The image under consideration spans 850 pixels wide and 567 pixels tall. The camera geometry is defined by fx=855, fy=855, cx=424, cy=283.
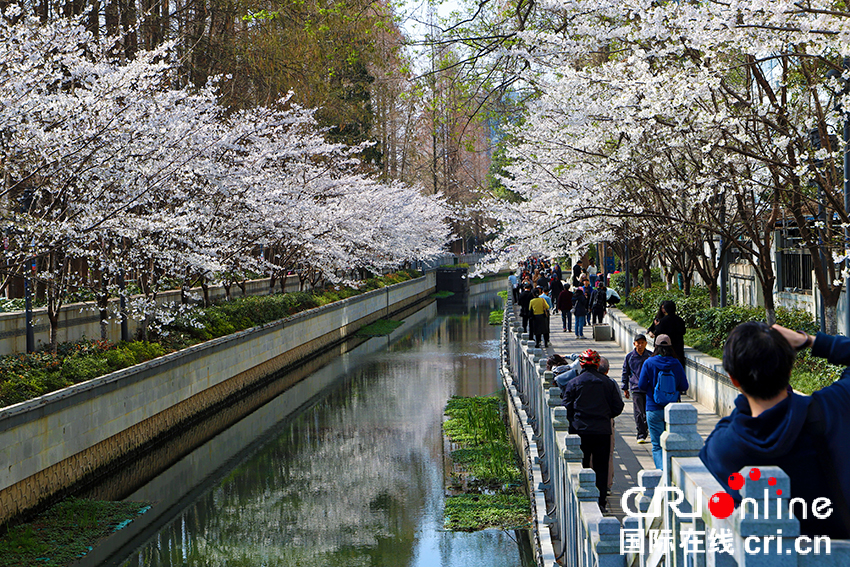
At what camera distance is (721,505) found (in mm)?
2682

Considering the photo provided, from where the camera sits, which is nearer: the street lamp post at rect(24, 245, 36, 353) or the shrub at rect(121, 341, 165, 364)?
the street lamp post at rect(24, 245, 36, 353)

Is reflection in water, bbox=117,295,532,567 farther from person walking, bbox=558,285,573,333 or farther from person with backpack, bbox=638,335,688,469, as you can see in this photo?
person walking, bbox=558,285,573,333

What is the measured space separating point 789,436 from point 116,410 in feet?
47.2

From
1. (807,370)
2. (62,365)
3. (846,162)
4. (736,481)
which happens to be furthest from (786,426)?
(62,365)

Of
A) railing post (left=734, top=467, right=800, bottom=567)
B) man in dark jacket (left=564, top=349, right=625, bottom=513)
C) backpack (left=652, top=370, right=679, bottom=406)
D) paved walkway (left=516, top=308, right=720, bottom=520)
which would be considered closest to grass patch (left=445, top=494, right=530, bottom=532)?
paved walkway (left=516, top=308, right=720, bottom=520)

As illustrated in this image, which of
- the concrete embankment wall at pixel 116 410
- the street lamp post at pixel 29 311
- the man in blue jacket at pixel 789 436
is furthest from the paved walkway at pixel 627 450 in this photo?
the street lamp post at pixel 29 311

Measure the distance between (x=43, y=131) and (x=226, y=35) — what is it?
1311 cm

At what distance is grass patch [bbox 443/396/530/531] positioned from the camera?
12711 millimetres

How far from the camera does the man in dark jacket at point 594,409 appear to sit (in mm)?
8625

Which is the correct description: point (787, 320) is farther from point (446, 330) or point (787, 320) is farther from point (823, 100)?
point (446, 330)

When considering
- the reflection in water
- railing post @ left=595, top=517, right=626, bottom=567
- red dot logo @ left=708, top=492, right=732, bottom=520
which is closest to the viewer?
red dot logo @ left=708, top=492, right=732, bottom=520

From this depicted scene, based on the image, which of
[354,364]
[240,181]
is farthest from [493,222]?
[240,181]

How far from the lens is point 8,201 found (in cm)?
1369

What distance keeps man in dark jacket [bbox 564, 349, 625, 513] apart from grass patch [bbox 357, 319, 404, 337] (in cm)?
3037
